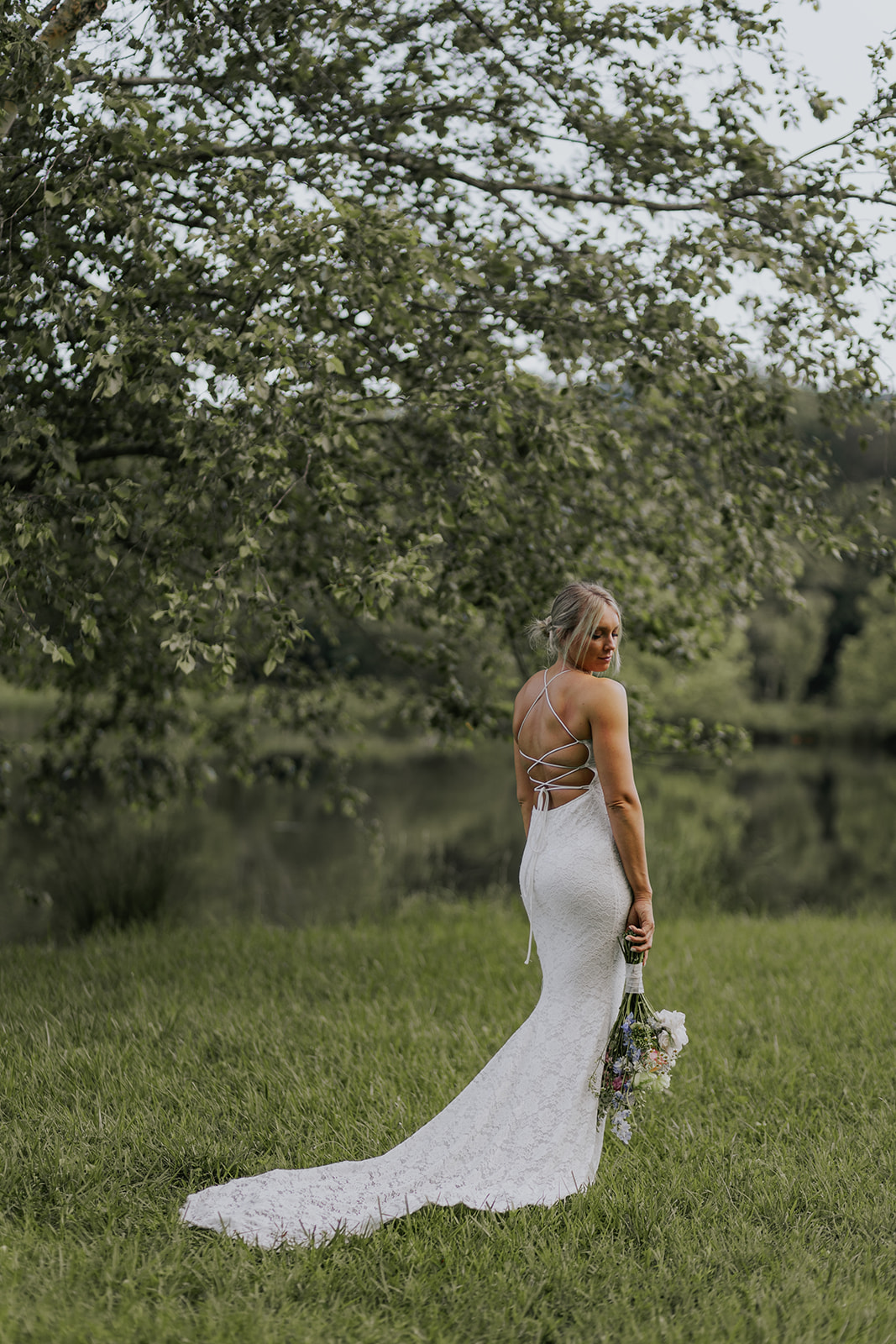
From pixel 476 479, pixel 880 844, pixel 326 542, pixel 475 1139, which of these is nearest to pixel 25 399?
pixel 326 542

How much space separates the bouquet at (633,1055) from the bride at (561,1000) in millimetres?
43

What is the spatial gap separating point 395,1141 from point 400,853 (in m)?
11.0

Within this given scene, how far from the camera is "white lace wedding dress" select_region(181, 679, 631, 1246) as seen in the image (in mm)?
3980

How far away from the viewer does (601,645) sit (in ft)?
13.9

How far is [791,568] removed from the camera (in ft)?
25.0

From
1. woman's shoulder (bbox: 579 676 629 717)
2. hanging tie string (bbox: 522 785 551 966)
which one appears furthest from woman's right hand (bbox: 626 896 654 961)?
woman's shoulder (bbox: 579 676 629 717)

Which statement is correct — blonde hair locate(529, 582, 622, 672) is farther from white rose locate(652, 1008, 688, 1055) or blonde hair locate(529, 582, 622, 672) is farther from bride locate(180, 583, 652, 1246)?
white rose locate(652, 1008, 688, 1055)

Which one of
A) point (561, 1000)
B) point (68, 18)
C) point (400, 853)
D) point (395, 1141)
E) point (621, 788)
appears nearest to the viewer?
point (621, 788)

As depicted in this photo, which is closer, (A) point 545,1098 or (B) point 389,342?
(A) point 545,1098

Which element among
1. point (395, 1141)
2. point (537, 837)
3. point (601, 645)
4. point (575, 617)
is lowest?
point (395, 1141)

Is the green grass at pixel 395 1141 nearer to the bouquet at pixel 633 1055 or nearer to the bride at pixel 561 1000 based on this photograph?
the bride at pixel 561 1000

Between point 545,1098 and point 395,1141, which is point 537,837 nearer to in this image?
point 545,1098

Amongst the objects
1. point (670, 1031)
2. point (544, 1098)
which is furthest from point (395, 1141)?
point (670, 1031)

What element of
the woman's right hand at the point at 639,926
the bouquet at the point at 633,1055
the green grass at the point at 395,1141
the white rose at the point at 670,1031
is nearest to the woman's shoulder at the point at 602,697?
the woman's right hand at the point at 639,926
